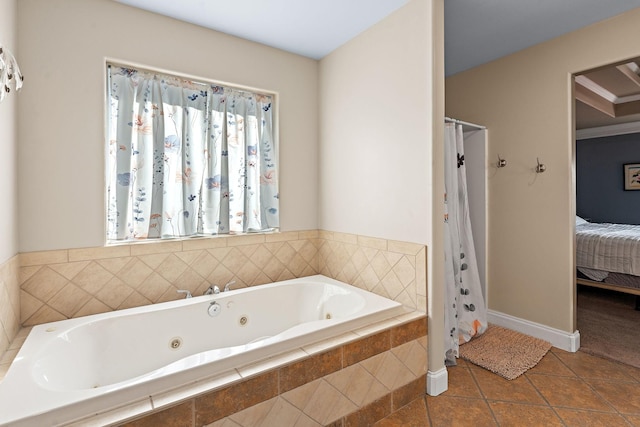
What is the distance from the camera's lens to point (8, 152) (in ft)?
5.47

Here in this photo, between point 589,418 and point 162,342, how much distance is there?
246 centimetres

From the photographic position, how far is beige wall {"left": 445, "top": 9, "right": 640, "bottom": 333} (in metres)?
2.55

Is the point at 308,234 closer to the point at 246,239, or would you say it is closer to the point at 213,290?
the point at 246,239

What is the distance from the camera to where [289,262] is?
9.37 feet

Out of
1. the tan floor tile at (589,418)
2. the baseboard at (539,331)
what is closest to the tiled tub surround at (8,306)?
the tan floor tile at (589,418)

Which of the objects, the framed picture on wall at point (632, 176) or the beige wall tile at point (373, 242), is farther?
the framed picture on wall at point (632, 176)

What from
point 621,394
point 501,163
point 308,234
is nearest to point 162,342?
point 308,234

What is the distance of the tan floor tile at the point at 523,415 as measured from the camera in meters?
1.78

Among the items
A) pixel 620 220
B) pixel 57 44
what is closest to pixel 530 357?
pixel 57 44

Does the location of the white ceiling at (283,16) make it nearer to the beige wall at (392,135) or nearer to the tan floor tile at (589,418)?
the beige wall at (392,135)

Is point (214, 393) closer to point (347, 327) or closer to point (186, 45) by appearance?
point (347, 327)

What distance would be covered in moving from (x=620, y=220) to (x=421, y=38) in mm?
5750

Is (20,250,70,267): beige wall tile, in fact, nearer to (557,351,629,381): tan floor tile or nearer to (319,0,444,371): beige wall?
(319,0,444,371): beige wall

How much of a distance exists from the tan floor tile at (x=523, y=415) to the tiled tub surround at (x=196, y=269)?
70cm
